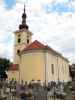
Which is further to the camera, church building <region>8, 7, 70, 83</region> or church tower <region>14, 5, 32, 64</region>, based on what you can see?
church tower <region>14, 5, 32, 64</region>

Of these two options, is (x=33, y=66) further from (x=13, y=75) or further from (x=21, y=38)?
(x=21, y=38)

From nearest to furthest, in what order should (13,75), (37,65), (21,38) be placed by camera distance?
(37,65) < (13,75) < (21,38)

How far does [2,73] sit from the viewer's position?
195 ft

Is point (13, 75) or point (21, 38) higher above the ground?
point (21, 38)

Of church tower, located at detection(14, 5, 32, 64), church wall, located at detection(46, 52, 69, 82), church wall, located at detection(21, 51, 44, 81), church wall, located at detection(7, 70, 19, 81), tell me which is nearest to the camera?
church wall, located at detection(21, 51, 44, 81)

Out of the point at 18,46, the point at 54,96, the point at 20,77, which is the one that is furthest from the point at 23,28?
the point at 54,96

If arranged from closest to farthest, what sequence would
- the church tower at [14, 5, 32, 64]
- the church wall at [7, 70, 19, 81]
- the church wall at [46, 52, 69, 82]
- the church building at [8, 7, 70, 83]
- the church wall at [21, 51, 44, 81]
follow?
the church wall at [21, 51, 44, 81], the church building at [8, 7, 70, 83], the church wall at [46, 52, 69, 82], the church wall at [7, 70, 19, 81], the church tower at [14, 5, 32, 64]

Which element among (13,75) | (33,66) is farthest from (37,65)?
(13,75)

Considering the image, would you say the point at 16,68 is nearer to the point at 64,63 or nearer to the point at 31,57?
the point at 31,57

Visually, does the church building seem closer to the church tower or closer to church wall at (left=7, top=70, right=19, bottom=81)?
church wall at (left=7, top=70, right=19, bottom=81)

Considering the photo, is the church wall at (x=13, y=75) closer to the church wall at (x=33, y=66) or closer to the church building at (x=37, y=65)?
the church building at (x=37, y=65)

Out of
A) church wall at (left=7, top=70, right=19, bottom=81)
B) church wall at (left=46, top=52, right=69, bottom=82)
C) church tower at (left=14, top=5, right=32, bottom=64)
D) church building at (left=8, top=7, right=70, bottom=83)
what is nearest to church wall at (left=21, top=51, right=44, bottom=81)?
church building at (left=8, top=7, right=70, bottom=83)

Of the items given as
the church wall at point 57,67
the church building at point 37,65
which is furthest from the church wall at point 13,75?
the church wall at point 57,67

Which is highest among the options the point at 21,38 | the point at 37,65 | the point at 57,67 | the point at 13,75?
the point at 21,38
